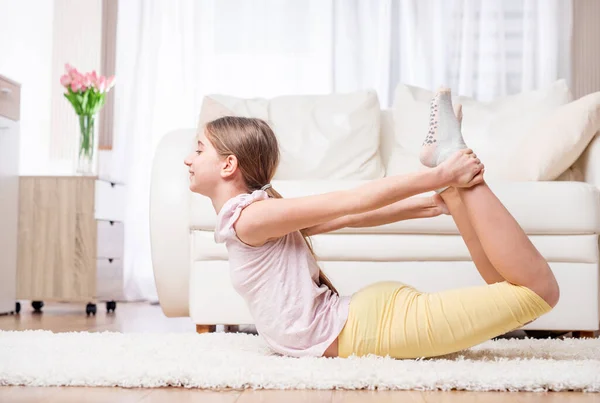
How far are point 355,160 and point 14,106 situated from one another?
1.58 metres

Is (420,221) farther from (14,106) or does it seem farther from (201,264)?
(14,106)

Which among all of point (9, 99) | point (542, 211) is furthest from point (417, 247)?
point (9, 99)

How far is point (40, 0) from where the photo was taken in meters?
4.55

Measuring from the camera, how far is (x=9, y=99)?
10.9ft

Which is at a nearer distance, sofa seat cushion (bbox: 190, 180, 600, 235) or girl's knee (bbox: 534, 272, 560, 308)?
girl's knee (bbox: 534, 272, 560, 308)

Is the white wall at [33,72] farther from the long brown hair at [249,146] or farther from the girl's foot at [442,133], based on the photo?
the girl's foot at [442,133]

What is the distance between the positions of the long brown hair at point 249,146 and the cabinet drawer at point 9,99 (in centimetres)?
200

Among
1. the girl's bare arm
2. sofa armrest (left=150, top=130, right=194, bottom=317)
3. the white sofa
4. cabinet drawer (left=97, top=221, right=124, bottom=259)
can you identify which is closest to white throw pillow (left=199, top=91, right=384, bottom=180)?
sofa armrest (left=150, top=130, right=194, bottom=317)

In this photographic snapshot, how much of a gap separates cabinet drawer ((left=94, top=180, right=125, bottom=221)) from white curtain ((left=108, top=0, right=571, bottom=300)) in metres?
0.59

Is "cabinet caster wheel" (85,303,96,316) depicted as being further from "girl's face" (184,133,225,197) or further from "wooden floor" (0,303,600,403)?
"wooden floor" (0,303,600,403)

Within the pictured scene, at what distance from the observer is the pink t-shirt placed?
58.2 inches

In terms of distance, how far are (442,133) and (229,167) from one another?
437mm

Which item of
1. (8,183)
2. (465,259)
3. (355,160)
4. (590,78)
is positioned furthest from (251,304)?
(590,78)

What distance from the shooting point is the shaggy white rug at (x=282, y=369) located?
4.05ft
